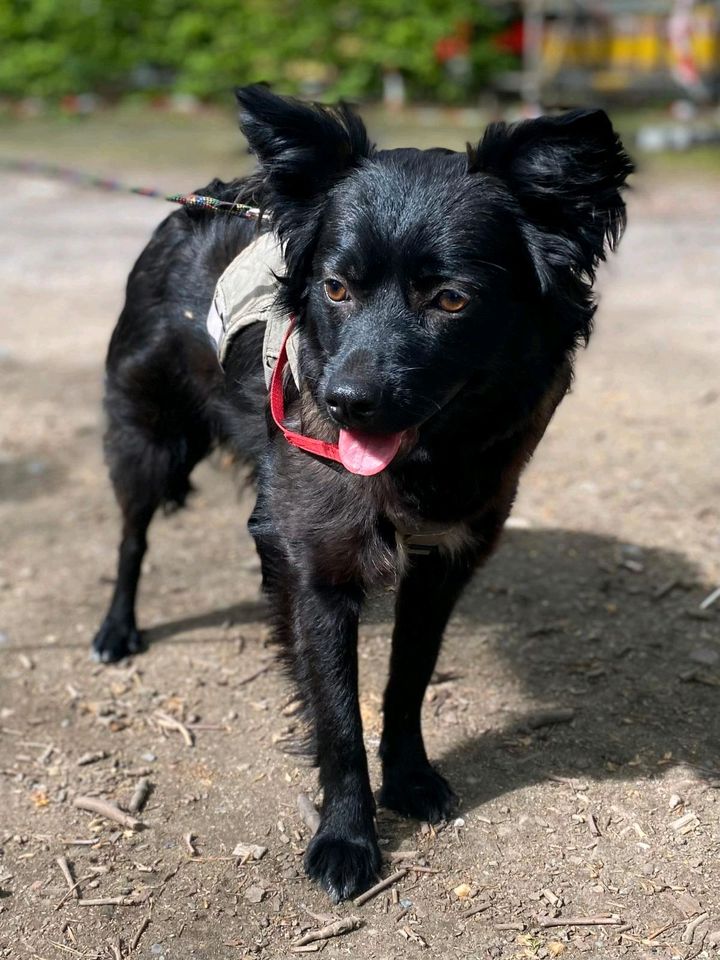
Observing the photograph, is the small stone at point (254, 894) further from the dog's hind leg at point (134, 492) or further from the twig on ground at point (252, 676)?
the dog's hind leg at point (134, 492)

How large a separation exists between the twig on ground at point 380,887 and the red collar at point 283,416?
110 centimetres

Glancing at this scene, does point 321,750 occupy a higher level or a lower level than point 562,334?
lower

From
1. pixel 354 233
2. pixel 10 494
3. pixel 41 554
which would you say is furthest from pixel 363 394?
pixel 10 494

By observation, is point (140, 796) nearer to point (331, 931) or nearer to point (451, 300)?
point (331, 931)

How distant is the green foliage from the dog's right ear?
1406cm

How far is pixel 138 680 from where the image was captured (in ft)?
13.4

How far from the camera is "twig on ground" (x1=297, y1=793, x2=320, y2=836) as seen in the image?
3.26 m

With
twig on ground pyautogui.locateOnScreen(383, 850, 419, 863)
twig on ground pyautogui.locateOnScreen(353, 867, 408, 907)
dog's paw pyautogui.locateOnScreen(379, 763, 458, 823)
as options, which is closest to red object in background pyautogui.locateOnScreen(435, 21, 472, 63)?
dog's paw pyautogui.locateOnScreen(379, 763, 458, 823)

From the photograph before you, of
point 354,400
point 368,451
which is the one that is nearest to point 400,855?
point 368,451

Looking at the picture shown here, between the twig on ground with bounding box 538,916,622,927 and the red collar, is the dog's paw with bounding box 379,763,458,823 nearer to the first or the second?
the twig on ground with bounding box 538,916,622,927

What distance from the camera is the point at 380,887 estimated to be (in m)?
3.04

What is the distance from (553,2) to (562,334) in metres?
15.6

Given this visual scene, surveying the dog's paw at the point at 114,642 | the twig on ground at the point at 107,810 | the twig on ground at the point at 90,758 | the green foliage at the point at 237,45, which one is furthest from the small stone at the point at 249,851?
the green foliage at the point at 237,45

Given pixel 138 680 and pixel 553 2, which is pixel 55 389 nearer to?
pixel 138 680
